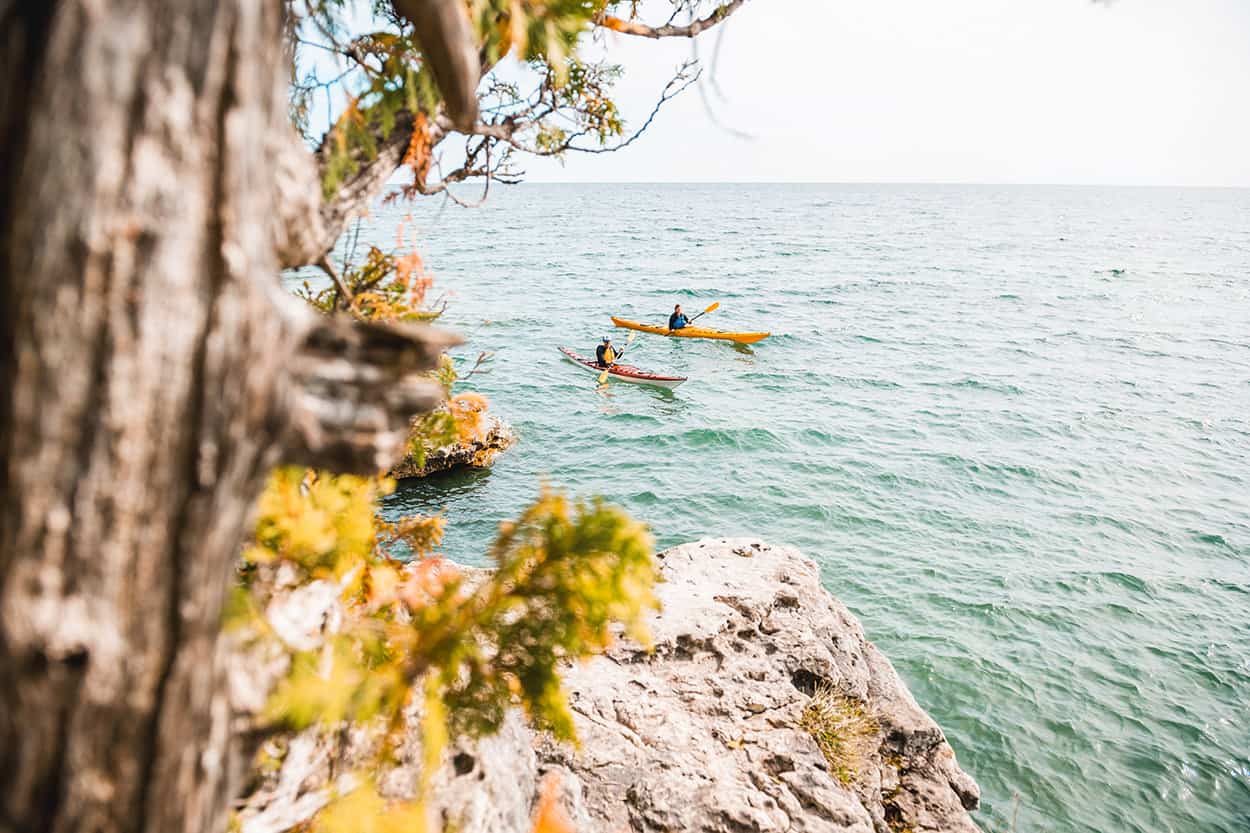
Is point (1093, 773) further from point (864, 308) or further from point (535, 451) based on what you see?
point (864, 308)

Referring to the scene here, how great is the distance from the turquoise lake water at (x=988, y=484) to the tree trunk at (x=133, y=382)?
2.31 metres

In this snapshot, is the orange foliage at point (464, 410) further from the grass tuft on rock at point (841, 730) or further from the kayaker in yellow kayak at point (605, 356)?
the kayaker in yellow kayak at point (605, 356)

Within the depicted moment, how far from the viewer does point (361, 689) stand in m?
2.56

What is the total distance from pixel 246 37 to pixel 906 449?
22697mm

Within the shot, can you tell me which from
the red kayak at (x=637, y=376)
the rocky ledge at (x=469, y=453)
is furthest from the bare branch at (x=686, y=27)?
the red kayak at (x=637, y=376)

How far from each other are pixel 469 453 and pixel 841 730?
13.3 meters

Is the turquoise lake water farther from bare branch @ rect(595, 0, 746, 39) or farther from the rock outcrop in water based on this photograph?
the rock outcrop in water

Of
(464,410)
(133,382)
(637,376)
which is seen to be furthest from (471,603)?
(637,376)

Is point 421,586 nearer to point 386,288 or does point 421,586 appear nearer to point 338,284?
point 338,284

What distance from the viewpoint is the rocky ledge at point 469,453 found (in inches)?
682

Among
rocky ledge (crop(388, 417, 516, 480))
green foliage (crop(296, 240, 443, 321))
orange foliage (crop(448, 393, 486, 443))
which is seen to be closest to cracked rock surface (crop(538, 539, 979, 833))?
orange foliage (crop(448, 393, 486, 443))

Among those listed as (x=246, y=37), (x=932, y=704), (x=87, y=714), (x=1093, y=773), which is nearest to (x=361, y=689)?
(x=87, y=714)

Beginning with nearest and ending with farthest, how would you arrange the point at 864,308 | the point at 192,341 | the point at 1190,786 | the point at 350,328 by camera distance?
the point at 192,341
the point at 350,328
the point at 1190,786
the point at 864,308

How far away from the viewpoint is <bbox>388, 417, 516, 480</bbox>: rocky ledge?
56.8 ft
